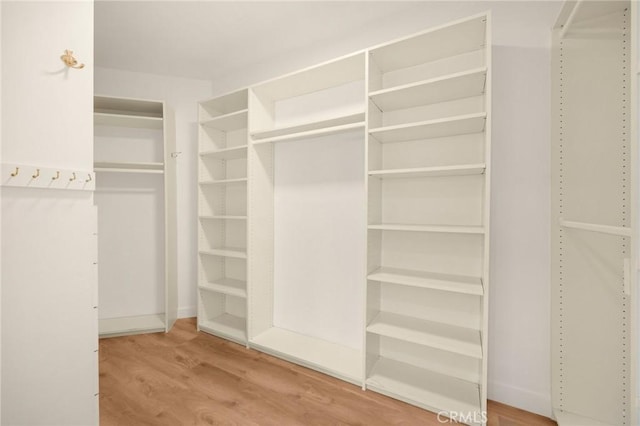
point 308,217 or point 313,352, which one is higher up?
point 308,217

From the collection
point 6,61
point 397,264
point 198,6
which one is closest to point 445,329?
point 397,264

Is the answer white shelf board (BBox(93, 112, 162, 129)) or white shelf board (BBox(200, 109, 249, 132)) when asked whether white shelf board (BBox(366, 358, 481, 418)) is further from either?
white shelf board (BBox(93, 112, 162, 129))

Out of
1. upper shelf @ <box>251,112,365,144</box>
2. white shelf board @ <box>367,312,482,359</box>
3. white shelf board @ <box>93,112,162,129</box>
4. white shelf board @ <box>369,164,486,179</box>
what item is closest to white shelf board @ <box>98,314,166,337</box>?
white shelf board @ <box>93,112,162,129</box>

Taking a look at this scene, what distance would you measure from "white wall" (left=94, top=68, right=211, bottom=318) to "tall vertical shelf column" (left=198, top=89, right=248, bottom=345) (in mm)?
445

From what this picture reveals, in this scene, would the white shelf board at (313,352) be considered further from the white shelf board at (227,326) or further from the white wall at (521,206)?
the white wall at (521,206)

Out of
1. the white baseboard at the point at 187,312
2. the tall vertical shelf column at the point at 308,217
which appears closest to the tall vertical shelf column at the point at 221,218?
the tall vertical shelf column at the point at 308,217

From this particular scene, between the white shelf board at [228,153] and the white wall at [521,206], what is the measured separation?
1993mm

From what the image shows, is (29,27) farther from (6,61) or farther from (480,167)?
(480,167)

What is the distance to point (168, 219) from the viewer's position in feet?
9.09

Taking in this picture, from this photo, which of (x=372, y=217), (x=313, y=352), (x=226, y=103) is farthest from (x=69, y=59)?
(x=313, y=352)

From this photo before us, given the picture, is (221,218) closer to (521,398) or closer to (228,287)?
(228,287)

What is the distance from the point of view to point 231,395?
6.06 feet

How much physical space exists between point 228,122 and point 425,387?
8.91 feet

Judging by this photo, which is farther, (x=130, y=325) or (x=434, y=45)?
(x=130, y=325)
